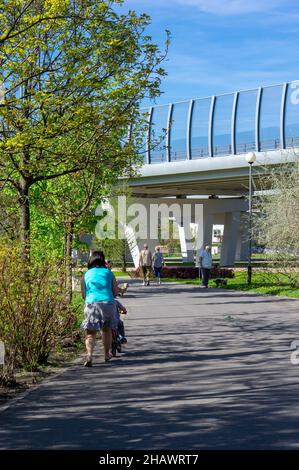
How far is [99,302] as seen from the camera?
1086 cm

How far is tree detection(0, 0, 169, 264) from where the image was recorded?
11609mm

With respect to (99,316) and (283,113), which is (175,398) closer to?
(99,316)

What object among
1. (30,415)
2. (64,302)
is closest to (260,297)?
(64,302)

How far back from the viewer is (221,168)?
1795 inches

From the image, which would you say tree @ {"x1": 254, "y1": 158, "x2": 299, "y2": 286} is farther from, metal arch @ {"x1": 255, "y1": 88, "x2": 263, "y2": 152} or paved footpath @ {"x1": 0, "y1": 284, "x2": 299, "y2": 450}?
metal arch @ {"x1": 255, "y1": 88, "x2": 263, "y2": 152}

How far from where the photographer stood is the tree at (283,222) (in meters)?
25.3

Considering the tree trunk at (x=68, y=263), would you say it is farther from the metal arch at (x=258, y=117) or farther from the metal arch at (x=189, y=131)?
the metal arch at (x=189, y=131)

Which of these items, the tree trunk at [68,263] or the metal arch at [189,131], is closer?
the tree trunk at [68,263]

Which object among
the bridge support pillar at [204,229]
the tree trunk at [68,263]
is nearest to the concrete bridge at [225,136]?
the bridge support pillar at [204,229]

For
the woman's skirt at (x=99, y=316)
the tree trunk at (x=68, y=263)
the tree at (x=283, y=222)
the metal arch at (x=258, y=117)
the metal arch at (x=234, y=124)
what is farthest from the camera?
the metal arch at (x=234, y=124)

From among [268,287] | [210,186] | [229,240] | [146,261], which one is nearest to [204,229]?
[229,240]

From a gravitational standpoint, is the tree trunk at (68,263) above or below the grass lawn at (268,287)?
above

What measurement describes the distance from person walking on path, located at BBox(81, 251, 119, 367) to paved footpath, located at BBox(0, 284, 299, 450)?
473 millimetres
